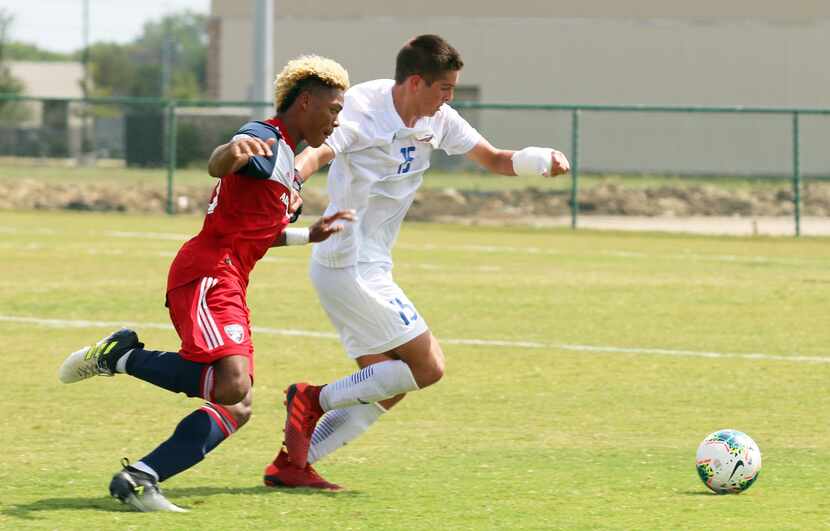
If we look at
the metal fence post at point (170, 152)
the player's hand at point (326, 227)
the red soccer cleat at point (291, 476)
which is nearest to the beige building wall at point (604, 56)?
the metal fence post at point (170, 152)

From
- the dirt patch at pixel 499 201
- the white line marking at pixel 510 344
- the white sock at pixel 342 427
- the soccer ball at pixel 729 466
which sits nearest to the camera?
the soccer ball at pixel 729 466

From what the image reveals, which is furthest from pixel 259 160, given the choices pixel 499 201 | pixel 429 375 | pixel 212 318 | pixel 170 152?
pixel 499 201

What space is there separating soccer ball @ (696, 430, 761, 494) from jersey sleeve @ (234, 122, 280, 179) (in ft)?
7.80

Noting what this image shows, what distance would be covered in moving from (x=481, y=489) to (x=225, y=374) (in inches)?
55.2

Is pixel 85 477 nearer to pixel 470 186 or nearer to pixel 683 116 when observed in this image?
pixel 470 186

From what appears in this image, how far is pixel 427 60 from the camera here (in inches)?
283

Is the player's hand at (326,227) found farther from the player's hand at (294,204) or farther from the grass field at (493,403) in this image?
the grass field at (493,403)

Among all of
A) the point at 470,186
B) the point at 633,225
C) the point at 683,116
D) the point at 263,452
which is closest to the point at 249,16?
the point at 683,116

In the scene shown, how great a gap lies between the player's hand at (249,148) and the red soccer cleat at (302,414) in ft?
4.43

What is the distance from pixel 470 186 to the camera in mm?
40062

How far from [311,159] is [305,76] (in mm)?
361

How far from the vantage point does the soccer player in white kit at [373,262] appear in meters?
7.18

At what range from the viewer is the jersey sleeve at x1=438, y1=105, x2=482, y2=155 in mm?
7691

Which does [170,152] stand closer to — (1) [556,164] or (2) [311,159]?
(1) [556,164]
